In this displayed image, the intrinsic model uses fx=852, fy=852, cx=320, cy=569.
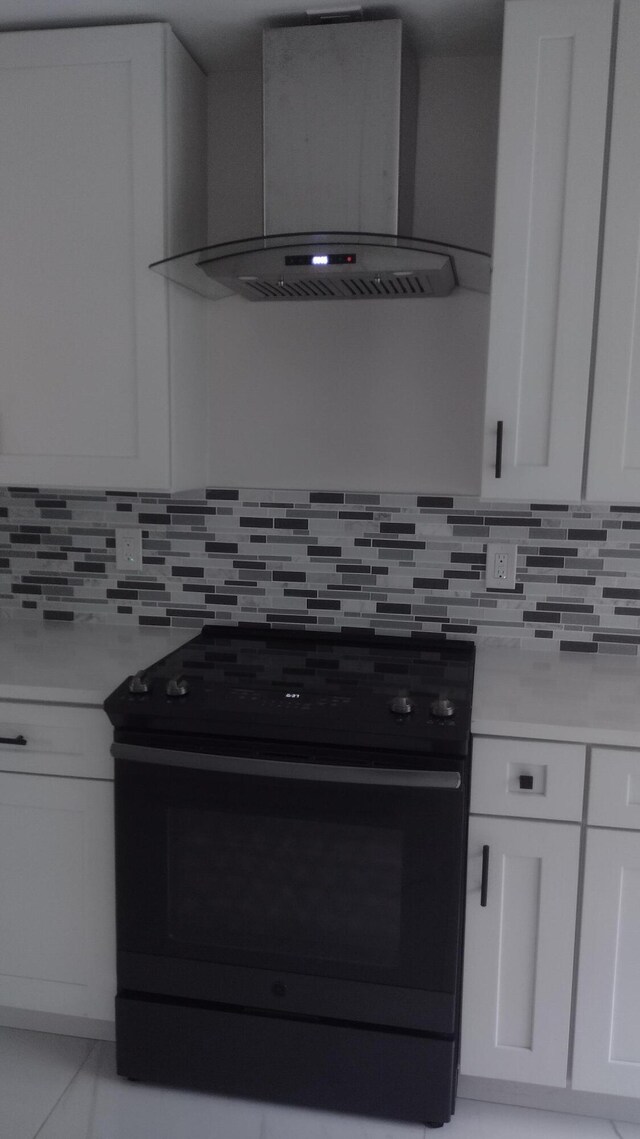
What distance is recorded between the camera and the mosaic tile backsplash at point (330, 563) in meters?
2.07

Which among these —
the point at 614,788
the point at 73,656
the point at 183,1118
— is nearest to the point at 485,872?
the point at 614,788

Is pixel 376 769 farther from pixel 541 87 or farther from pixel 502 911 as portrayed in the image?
pixel 541 87

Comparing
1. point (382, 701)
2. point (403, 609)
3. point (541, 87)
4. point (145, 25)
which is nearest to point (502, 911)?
point (382, 701)

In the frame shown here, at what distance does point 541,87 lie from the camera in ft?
5.44

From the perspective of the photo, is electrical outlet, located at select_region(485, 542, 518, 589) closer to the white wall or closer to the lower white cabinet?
the white wall

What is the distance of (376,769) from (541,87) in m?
1.35

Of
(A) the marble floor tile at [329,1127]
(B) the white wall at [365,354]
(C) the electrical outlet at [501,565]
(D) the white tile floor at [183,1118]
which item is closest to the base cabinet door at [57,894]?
(D) the white tile floor at [183,1118]

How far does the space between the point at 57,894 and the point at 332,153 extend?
1668 millimetres

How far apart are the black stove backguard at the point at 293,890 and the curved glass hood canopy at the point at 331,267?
85 cm

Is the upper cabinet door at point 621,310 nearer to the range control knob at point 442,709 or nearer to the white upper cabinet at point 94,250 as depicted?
the range control knob at point 442,709

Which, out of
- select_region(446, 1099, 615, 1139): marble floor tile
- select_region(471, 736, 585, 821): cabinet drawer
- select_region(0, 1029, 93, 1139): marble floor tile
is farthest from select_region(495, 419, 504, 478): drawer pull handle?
select_region(0, 1029, 93, 1139): marble floor tile

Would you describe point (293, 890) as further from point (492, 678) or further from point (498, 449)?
point (498, 449)

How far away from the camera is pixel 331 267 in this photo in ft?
5.49

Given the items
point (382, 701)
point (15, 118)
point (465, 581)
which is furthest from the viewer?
point (465, 581)
